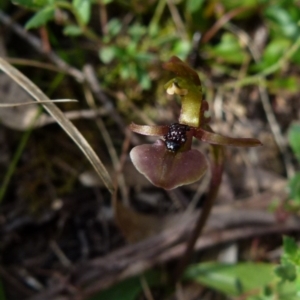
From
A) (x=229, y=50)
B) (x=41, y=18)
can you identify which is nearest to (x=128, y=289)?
(x=41, y=18)

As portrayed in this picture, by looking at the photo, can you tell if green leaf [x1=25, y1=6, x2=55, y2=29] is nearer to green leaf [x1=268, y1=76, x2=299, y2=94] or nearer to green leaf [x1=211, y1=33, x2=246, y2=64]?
green leaf [x1=211, y1=33, x2=246, y2=64]

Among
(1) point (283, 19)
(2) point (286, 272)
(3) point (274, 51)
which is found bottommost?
(2) point (286, 272)

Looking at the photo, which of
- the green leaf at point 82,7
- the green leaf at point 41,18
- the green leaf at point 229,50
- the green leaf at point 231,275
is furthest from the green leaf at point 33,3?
the green leaf at point 231,275

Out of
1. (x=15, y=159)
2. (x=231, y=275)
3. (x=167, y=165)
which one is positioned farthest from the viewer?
(x=15, y=159)

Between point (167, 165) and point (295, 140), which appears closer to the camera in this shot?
point (167, 165)

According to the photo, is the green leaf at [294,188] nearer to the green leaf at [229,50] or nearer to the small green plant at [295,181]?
the small green plant at [295,181]

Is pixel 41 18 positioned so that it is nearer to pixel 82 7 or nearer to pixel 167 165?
pixel 82 7

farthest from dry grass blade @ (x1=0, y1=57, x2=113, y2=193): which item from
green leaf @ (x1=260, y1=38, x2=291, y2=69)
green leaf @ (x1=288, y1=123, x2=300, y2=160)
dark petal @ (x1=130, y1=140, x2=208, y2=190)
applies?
green leaf @ (x1=260, y1=38, x2=291, y2=69)

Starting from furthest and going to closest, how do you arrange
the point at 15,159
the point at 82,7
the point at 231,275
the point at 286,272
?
the point at 15,159, the point at 231,275, the point at 82,7, the point at 286,272
